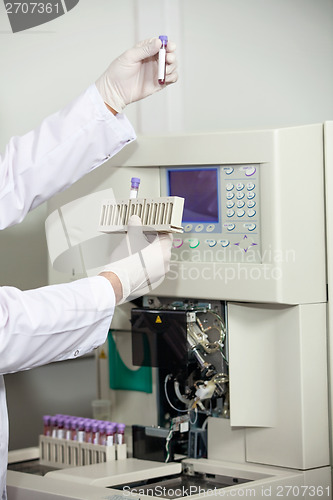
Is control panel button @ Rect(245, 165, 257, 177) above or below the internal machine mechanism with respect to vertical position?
above

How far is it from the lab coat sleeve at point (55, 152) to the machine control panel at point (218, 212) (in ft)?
0.72

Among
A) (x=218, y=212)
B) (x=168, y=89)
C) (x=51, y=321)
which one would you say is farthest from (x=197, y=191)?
(x=168, y=89)

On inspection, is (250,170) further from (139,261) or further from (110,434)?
(110,434)

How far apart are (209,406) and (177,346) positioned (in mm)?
200

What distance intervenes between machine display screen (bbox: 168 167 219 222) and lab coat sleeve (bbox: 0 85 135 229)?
0.68 ft

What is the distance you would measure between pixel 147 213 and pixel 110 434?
58cm

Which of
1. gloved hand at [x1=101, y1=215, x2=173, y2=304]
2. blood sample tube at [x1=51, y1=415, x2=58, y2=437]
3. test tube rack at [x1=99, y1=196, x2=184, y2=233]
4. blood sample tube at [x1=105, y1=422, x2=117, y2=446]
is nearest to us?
gloved hand at [x1=101, y1=215, x2=173, y2=304]

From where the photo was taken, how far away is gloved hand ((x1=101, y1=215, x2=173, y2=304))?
1.44m

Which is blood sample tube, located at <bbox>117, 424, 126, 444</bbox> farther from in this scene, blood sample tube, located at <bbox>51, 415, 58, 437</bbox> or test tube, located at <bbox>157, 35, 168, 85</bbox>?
test tube, located at <bbox>157, 35, 168, 85</bbox>

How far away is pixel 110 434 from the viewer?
5.95ft

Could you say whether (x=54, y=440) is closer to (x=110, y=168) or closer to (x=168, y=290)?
(x=168, y=290)

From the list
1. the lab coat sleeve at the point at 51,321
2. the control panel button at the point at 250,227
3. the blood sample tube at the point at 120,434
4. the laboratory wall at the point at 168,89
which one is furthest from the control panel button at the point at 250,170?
the blood sample tube at the point at 120,434

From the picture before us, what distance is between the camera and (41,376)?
2348mm

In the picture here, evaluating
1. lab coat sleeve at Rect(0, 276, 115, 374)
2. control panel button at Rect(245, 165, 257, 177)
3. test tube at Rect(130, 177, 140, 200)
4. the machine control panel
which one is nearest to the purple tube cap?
test tube at Rect(130, 177, 140, 200)
